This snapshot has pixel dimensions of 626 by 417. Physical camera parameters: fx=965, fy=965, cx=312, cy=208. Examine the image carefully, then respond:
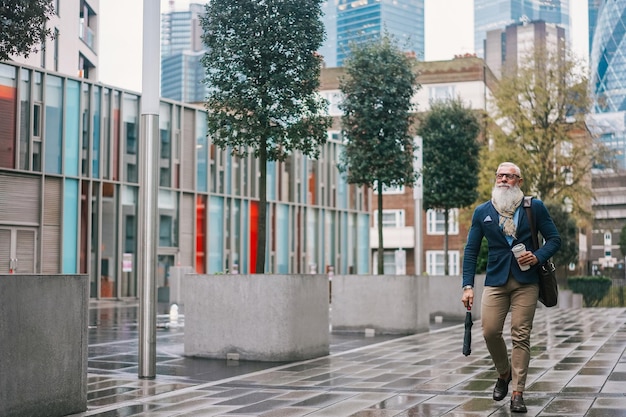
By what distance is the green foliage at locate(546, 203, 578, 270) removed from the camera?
3684cm

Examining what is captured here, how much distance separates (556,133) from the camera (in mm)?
40875

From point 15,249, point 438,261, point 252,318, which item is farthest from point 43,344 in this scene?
point 438,261

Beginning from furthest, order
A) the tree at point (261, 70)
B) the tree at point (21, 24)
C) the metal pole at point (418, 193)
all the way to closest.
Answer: the metal pole at point (418, 193) < the tree at point (261, 70) < the tree at point (21, 24)

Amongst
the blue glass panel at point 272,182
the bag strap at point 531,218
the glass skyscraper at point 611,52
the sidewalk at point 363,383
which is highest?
the glass skyscraper at point 611,52

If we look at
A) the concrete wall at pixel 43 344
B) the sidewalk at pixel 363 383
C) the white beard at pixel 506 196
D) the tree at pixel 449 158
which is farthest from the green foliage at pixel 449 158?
the concrete wall at pixel 43 344

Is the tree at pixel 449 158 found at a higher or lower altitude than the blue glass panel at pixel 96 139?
lower

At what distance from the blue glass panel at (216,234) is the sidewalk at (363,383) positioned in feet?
95.5

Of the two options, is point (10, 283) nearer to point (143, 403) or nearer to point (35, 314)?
point (35, 314)

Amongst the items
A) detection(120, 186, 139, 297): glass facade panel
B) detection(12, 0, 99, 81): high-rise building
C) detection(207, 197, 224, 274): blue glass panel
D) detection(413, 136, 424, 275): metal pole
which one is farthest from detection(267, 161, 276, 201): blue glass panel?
detection(12, 0, 99, 81): high-rise building

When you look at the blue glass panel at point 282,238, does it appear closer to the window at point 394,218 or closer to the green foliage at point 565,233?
the green foliage at point 565,233

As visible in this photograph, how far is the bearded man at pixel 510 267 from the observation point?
8.26 m

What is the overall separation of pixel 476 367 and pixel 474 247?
3.86 metres

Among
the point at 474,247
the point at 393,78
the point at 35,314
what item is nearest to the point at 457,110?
the point at 393,78

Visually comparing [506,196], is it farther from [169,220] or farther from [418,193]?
[169,220]
